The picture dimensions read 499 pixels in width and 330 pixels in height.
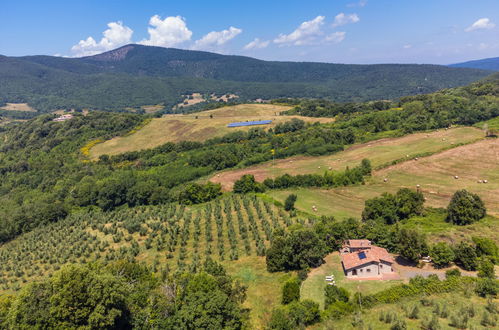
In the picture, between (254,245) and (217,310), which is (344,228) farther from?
(217,310)

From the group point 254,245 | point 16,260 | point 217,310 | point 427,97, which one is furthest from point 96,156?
point 427,97

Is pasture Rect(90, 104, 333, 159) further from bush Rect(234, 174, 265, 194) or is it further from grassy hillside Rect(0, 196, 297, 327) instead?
grassy hillside Rect(0, 196, 297, 327)

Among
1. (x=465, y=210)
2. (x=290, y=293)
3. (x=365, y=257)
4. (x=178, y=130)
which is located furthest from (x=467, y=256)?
(x=178, y=130)

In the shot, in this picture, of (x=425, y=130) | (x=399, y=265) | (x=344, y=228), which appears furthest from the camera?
(x=425, y=130)

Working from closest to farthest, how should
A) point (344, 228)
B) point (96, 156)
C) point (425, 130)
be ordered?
point (344, 228)
point (425, 130)
point (96, 156)

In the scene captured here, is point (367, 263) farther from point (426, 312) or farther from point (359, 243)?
point (426, 312)

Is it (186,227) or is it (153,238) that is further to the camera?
(186,227)
